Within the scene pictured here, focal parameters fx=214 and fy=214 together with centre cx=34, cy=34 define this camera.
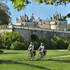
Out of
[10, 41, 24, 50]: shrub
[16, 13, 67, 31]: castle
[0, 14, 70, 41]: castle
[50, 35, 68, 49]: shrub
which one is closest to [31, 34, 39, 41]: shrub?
[0, 14, 70, 41]: castle

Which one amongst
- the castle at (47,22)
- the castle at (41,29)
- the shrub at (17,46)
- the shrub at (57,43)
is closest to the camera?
the shrub at (17,46)

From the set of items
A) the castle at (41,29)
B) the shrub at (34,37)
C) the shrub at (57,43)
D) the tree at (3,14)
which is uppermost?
the tree at (3,14)

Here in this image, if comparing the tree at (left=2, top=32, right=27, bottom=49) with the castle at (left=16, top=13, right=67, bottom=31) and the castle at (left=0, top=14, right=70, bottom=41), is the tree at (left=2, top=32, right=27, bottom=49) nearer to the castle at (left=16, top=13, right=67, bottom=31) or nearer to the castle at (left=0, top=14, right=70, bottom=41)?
the castle at (left=0, top=14, right=70, bottom=41)

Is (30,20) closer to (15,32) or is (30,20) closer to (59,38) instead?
(59,38)

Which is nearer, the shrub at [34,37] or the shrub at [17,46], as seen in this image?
the shrub at [17,46]

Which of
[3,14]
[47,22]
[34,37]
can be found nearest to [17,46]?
Answer: [34,37]

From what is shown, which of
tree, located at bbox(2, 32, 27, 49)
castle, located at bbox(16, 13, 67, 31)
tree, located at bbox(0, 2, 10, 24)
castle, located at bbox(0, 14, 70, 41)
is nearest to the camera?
tree, located at bbox(2, 32, 27, 49)

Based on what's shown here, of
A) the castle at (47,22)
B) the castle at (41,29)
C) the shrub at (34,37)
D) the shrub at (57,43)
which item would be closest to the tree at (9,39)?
the castle at (41,29)

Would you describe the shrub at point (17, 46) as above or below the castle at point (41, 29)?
below

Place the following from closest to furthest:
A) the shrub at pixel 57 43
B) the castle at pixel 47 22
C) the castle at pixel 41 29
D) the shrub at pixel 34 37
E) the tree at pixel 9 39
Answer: the tree at pixel 9 39 → the castle at pixel 41 29 → the shrub at pixel 34 37 → the shrub at pixel 57 43 → the castle at pixel 47 22

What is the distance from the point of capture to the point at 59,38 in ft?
181

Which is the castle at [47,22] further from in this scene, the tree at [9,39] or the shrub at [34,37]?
the tree at [9,39]

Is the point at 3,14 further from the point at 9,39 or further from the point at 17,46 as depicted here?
the point at 17,46

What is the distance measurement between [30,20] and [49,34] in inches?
1879
